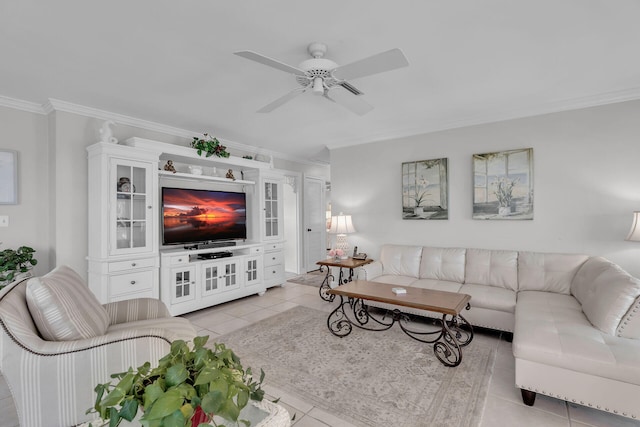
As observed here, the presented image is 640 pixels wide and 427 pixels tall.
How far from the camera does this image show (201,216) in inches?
167

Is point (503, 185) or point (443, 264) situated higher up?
point (503, 185)

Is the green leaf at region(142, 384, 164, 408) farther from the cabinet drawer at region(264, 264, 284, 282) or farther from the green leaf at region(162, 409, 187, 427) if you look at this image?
the cabinet drawer at region(264, 264, 284, 282)

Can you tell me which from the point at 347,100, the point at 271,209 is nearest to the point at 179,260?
the point at 271,209

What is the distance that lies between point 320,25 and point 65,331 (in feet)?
7.49

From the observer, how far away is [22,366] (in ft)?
4.50

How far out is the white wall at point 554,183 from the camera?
3098 mm

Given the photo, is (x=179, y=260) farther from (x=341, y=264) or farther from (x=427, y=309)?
(x=427, y=309)

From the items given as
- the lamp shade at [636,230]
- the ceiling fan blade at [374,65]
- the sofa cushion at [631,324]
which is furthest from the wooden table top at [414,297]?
the ceiling fan blade at [374,65]

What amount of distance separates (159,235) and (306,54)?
2.82 meters

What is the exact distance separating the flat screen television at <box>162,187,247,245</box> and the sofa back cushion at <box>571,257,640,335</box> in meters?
4.16

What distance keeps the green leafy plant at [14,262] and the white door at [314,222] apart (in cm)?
423

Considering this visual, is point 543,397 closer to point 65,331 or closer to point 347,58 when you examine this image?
point 347,58

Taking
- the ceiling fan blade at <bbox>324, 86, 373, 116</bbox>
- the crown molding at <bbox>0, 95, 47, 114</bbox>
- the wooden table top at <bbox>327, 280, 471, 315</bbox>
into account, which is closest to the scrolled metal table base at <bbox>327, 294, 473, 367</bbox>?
the wooden table top at <bbox>327, 280, 471, 315</bbox>

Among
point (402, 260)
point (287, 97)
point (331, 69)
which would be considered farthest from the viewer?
point (402, 260)
